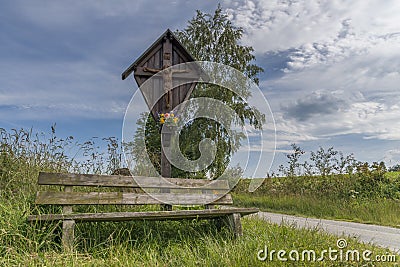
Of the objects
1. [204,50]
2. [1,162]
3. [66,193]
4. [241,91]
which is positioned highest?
[204,50]

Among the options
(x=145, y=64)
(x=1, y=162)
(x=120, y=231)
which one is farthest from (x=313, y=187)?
(x=1, y=162)

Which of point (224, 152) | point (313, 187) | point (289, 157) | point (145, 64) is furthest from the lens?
point (224, 152)

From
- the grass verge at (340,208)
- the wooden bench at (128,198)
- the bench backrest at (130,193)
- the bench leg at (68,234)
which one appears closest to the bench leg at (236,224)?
the wooden bench at (128,198)

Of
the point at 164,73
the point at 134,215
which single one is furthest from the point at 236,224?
the point at 164,73

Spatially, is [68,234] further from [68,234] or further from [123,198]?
[123,198]

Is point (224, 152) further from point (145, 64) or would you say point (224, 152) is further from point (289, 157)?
point (145, 64)

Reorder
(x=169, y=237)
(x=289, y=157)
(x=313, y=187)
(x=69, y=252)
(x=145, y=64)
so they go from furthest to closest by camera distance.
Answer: (x=289, y=157) < (x=313, y=187) < (x=145, y=64) < (x=169, y=237) < (x=69, y=252)

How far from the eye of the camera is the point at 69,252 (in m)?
3.50

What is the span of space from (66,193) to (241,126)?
41.4 ft

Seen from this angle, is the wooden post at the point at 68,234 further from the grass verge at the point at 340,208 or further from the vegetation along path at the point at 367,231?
the grass verge at the point at 340,208

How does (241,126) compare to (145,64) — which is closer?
(145,64)

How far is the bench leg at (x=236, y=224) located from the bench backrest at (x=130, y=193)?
500mm

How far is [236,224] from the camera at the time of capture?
446cm

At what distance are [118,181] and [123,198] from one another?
0.25 metres
